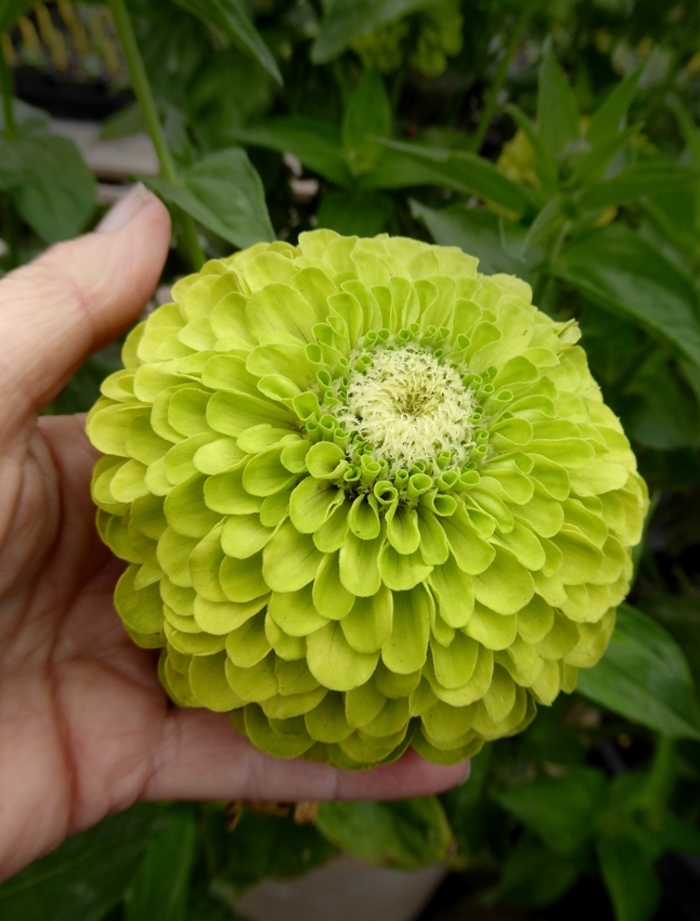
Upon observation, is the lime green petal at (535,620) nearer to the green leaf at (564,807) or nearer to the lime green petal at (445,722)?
the lime green petal at (445,722)

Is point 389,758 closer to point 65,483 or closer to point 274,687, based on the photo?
point 274,687

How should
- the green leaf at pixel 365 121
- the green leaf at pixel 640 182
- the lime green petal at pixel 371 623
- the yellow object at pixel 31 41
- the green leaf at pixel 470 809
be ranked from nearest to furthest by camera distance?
the lime green petal at pixel 371 623 → the green leaf at pixel 640 182 → the green leaf at pixel 365 121 → the green leaf at pixel 470 809 → the yellow object at pixel 31 41

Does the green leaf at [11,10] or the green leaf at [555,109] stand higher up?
the green leaf at [11,10]

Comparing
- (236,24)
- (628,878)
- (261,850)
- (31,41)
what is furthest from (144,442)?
(31,41)

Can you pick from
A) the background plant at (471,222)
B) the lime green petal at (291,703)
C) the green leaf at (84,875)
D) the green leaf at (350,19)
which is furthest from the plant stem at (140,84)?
the green leaf at (84,875)

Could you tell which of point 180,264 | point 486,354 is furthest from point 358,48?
point 486,354

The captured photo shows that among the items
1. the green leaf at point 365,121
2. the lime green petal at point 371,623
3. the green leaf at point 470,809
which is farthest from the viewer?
the green leaf at point 470,809

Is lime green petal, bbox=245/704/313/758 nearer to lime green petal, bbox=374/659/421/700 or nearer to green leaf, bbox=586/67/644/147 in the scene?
lime green petal, bbox=374/659/421/700
